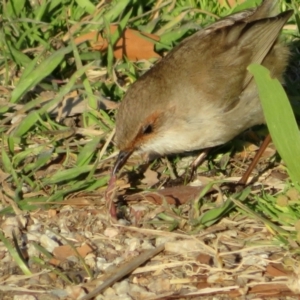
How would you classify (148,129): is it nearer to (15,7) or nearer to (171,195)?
(171,195)

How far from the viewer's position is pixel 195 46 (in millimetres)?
5473

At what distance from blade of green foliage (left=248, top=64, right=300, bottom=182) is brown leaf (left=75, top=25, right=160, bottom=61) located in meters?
2.06

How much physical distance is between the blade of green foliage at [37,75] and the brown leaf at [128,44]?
16.3 inches

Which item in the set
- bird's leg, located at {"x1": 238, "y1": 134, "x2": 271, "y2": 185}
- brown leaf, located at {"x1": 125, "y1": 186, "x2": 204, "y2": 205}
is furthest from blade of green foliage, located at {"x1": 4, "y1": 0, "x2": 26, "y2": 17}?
bird's leg, located at {"x1": 238, "y1": 134, "x2": 271, "y2": 185}

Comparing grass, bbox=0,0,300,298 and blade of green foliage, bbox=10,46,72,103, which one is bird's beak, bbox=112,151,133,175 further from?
blade of green foliage, bbox=10,46,72,103

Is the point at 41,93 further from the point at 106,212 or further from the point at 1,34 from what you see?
the point at 106,212

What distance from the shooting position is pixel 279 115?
167 inches

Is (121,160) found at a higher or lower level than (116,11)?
lower

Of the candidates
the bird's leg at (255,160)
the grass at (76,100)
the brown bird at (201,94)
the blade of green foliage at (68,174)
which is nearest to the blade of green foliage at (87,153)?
the grass at (76,100)

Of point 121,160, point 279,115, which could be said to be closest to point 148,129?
point 121,160

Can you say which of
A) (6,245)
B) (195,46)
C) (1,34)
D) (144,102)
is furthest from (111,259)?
(1,34)

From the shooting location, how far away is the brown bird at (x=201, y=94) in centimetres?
510

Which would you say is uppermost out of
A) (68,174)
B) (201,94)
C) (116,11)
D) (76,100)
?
(116,11)

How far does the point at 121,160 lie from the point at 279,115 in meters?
1.18
